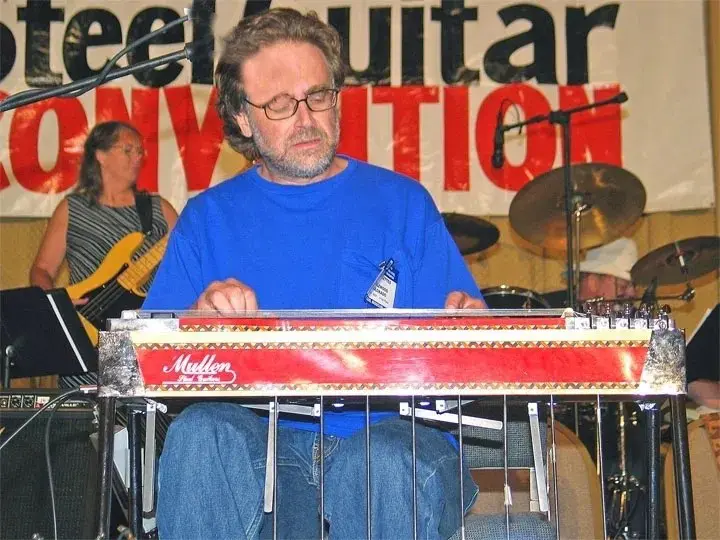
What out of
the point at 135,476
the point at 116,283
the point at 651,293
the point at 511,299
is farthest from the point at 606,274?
the point at 135,476

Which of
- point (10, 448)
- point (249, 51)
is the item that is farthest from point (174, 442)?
point (10, 448)

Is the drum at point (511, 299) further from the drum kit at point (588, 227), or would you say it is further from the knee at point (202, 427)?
the knee at point (202, 427)

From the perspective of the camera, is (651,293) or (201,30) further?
(651,293)

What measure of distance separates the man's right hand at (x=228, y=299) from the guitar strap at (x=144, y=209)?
3.36 m

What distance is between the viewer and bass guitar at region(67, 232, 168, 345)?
517cm

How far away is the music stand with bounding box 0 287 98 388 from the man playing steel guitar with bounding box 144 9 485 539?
43.1 inches

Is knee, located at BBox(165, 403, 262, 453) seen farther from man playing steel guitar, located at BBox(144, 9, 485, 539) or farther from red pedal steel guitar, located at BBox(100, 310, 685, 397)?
red pedal steel guitar, located at BBox(100, 310, 685, 397)

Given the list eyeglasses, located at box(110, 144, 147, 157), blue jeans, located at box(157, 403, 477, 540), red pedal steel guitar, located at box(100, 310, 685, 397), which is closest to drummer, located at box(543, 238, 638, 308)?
eyeglasses, located at box(110, 144, 147, 157)

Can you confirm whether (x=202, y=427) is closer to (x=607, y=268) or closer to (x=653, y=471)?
(x=653, y=471)

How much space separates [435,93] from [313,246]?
3.49 meters

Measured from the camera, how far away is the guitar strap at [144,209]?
5.64 meters

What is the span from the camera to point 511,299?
5.23 m

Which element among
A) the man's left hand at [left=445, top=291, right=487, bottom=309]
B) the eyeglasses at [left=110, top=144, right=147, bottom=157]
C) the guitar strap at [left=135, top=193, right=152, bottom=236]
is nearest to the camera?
the man's left hand at [left=445, top=291, right=487, bottom=309]

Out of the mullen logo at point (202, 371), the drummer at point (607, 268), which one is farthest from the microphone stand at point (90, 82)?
the drummer at point (607, 268)
